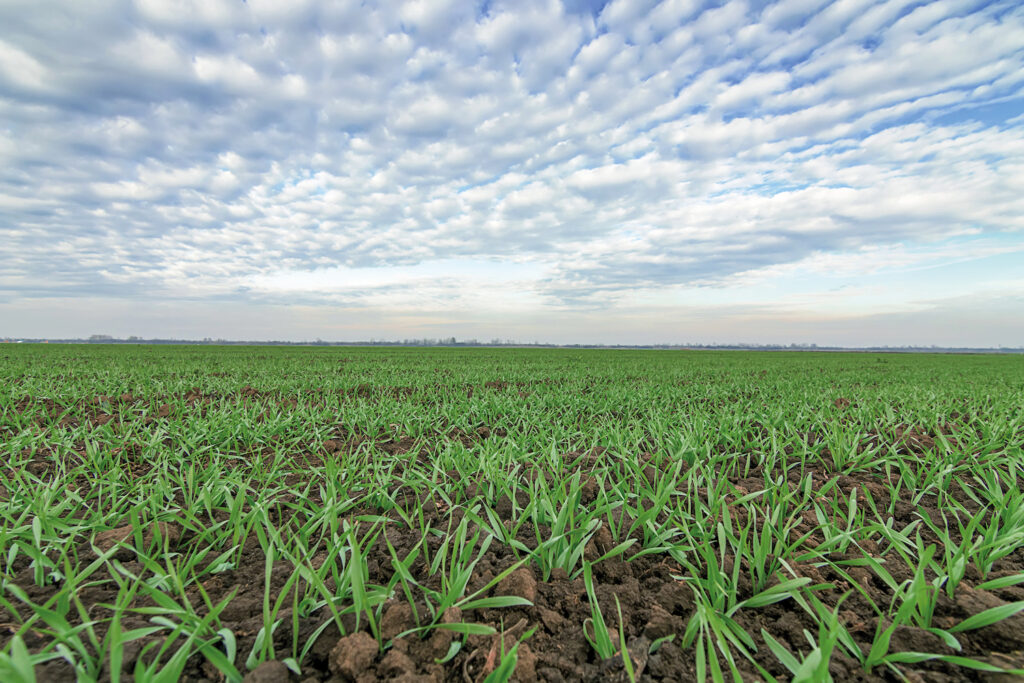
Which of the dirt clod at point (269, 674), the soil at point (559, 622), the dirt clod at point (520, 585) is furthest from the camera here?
the dirt clod at point (520, 585)

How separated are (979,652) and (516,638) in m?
1.63

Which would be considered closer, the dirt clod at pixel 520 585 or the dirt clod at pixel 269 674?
the dirt clod at pixel 269 674

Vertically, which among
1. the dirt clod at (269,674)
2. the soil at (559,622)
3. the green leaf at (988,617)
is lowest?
the soil at (559,622)

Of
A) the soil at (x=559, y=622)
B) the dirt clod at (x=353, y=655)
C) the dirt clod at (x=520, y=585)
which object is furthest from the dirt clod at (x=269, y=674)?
the dirt clod at (x=520, y=585)

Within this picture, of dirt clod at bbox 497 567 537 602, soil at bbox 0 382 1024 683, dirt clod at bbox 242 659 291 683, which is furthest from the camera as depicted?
Result: dirt clod at bbox 497 567 537 602

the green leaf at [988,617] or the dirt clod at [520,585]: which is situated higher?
the green leaf at [988,617]

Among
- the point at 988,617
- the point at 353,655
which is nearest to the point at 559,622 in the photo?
the point at 353,655

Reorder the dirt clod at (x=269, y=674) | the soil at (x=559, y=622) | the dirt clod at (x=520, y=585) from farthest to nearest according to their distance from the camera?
the dirt clod at (x=520, y=585)
the soil at (x=559, y=622)
the dirt clod at (x=269, y=674)

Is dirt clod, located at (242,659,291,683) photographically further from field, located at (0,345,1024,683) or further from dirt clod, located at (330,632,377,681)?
dirt clod, located at (330,632,377,681)

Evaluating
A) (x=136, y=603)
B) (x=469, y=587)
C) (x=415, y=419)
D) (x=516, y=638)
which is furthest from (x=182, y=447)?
(x=516, y=638)

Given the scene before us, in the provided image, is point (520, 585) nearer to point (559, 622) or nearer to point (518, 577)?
point (518, 577)

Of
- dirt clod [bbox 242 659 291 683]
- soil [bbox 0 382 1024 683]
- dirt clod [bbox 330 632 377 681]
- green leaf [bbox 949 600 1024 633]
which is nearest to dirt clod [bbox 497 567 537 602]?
soil [bbox 0 382 1024 683]

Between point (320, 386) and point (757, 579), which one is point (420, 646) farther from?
point (320, 386)

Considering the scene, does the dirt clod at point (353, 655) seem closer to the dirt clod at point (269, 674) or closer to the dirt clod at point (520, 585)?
the dirt clod at point (269, 674)
